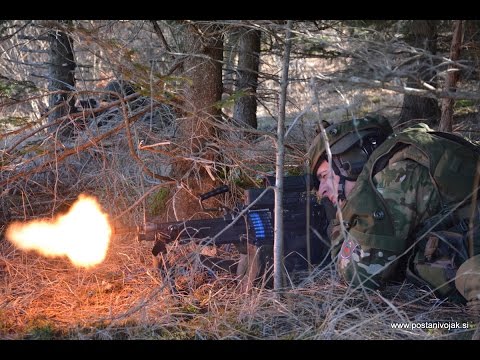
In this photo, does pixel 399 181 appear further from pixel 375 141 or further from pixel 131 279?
pixel 131 279

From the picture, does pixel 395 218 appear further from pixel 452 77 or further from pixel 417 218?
pixel 452 77

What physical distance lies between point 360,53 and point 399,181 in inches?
37.0

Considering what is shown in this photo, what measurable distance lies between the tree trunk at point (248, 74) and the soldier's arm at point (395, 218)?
260 centimetres

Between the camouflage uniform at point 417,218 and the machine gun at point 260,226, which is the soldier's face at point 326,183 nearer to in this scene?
the machine gun at point 260,226

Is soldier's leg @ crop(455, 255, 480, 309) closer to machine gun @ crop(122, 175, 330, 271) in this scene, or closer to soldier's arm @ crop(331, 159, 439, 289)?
soldier's arm @ crop(331, 159, 439, 289)

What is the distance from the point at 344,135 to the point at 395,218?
90 cm

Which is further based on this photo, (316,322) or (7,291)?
(7,291)

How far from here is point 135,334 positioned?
380 cm

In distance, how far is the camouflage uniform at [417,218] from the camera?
3750mm

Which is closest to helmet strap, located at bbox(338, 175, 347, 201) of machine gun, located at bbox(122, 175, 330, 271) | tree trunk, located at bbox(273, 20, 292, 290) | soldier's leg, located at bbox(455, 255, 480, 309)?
machine gun, located at bbox(122, 175, 330, 271)

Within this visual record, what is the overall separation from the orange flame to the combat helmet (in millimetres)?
1891

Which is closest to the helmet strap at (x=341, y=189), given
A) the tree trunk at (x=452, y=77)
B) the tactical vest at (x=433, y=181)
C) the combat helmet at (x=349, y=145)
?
the combat helmet at (x=349, y=145)
